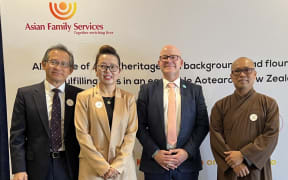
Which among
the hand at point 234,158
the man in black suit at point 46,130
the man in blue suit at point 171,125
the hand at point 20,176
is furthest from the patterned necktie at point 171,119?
the hand at point 20,176

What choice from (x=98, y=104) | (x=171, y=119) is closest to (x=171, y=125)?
(x=171, y=119)

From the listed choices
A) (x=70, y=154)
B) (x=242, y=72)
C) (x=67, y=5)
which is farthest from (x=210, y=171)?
(x=67, y=5)

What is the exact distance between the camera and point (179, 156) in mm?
2000

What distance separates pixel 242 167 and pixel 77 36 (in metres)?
2.06

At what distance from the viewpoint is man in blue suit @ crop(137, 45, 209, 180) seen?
205 cm

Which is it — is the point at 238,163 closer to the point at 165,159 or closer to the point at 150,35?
the point at 165,159

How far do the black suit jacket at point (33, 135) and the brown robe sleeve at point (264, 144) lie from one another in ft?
4.68

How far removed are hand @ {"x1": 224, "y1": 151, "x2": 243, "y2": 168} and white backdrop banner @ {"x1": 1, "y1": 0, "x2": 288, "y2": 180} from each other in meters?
0.98

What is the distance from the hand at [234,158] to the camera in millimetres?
1891

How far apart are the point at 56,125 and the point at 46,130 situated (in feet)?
0.28

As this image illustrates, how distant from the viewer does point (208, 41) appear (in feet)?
8.74

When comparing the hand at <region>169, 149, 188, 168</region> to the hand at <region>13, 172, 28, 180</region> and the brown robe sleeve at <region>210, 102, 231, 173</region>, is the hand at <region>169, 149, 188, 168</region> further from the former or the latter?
the hand at <region>13, 172, 28, 180</region>

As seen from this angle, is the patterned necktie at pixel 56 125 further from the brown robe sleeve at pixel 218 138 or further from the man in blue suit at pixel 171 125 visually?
the brown robe sleeve at pixel 218 138

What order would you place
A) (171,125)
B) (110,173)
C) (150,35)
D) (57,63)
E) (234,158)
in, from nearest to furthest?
(110,173), (234,158), (57,63), (171,125), (150,35)
